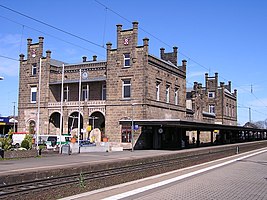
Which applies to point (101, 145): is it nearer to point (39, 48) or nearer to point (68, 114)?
point (68, 114)

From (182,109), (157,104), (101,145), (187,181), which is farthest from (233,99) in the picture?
(187,181)

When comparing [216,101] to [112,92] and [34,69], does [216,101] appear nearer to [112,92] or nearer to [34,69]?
[112,92]

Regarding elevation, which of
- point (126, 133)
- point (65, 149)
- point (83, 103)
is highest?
point (83, 103)

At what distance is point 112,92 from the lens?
146 ft

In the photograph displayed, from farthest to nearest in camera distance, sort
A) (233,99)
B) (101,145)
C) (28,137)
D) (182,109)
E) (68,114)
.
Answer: (233,99) < (182,109) < (68,114) < (101,145) < (28,137)

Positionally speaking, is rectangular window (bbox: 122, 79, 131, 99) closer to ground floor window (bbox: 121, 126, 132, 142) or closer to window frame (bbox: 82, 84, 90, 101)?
ground floor window (bbox: 121, 126, 132, 142)

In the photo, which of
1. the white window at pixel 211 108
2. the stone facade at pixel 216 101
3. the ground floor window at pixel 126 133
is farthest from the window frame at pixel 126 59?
the white window at pixel 211 108

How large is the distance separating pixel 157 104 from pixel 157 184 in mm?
31717

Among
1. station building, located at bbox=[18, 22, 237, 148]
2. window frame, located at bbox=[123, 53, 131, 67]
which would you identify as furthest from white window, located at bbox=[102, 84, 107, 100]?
window frame, located at bbox=[123, 53, 131, 67]

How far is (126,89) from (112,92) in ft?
5.79

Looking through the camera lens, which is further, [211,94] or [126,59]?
[211,94]

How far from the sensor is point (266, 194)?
11680 mm

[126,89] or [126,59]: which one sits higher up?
[126,59]

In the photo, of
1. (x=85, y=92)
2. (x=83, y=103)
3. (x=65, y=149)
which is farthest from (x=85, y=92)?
(x=65, y=149)
